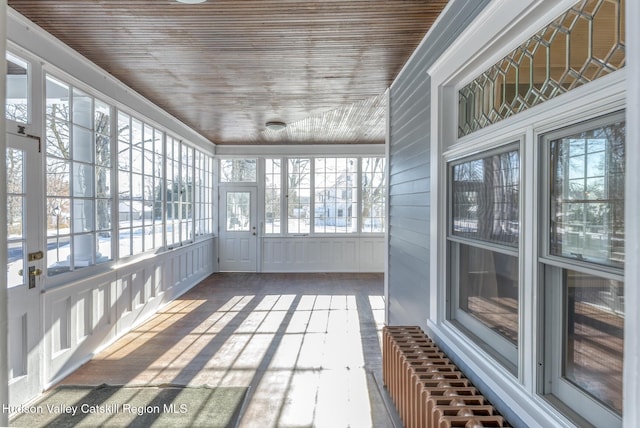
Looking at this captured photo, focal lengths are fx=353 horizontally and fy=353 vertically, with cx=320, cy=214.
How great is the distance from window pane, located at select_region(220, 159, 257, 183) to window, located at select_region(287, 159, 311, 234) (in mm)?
900

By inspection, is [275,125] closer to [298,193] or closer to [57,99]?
[298,193]

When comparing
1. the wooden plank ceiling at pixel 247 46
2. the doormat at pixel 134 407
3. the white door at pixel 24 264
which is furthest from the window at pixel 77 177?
the doormat at pixel 134 407

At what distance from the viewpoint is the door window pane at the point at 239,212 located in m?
7.85

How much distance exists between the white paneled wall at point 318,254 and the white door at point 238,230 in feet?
1.09

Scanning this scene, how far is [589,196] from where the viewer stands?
3.85 ft

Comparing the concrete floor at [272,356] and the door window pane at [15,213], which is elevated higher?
the door window pane at [15,213]

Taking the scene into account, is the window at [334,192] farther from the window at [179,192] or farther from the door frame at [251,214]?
the window at [179,192]

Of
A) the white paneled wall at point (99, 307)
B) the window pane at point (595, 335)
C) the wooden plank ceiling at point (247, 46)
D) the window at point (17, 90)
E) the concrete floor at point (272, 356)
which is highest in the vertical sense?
the wooden plank ceiling at point (247, 46)

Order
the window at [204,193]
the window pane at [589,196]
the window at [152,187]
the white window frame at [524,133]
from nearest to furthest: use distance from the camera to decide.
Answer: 1. the window pane at [589,196]
2. the white window frame at [524,133]
3. the window at [152,187]
4. the window at [204,193]

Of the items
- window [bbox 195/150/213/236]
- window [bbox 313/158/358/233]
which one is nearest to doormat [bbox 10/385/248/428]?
window [bbox 195/150/213/236]

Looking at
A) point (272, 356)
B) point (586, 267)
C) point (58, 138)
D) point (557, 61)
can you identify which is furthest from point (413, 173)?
point (58, 138)

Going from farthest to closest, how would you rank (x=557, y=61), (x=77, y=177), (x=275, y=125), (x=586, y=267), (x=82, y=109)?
(x=275, y=125)
(x=82, y=109)
(x=77, y=177)
(x=557, y=61)
(x=586, y=267)

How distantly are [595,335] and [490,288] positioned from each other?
676 millimetres

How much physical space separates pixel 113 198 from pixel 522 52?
386 centimetres
